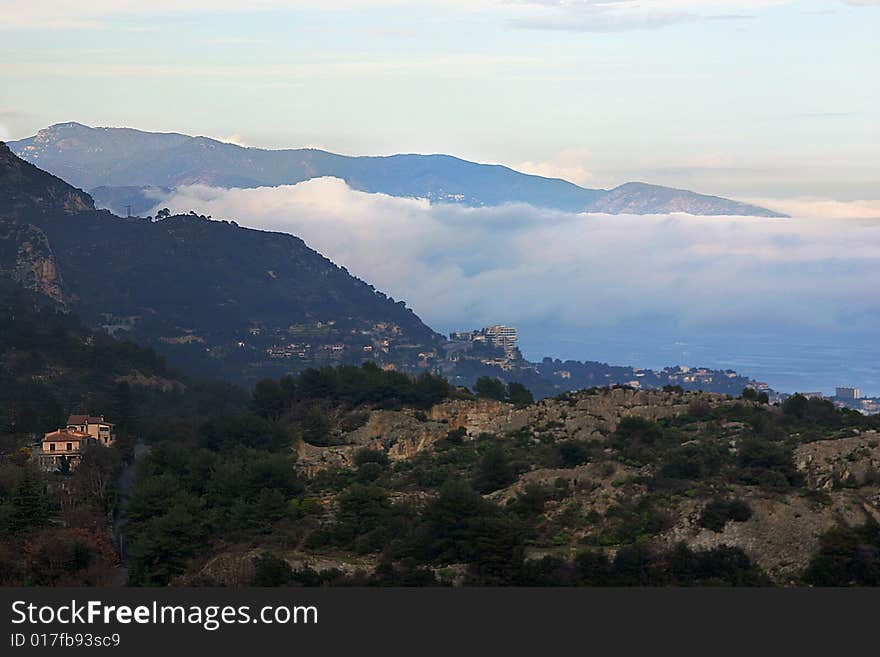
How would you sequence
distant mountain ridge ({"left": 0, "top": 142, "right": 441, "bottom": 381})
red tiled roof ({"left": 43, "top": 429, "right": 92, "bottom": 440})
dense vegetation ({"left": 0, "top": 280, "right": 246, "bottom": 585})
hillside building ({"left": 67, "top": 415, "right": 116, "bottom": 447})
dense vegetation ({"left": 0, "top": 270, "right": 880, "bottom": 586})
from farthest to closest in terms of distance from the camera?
distant mountain ridge ({"left": 0, "top": 142, "right": 441, "bottom": 381}) → hillside building ({"left": 67, "top": 415, "right": 116, "bottom": 447}) → red tiled roof ({"left": 43, "top": 429, "right": 92, "bottom": 440}) → dense vegetation ({"left": 0, "top": 280, "right": 246, "bottom": 585}) → dense vegetation ({"left": 0, "top": 270, "right": 880, "bottom": 586})

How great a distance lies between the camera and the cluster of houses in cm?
5541

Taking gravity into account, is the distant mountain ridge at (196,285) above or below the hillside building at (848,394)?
above

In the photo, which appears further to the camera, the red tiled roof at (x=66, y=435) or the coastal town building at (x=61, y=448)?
the red tiled roof at (x=66, y=435)

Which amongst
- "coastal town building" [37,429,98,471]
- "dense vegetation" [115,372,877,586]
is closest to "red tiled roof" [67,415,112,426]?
"coastal town building" [37,429,98,471]

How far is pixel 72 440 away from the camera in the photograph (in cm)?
5775

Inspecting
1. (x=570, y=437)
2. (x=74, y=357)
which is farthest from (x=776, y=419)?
(x=74, y=357)

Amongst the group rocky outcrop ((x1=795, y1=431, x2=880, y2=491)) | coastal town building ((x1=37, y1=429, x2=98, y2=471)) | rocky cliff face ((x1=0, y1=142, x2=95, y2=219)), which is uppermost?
rocky cliff face ((x1=0, y1=142, x2=95, y2=219))

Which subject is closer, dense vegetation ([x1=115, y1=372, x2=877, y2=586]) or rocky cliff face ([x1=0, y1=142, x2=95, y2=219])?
dense vegetation ([x1=115, y1=372, x2=877, y2=586])

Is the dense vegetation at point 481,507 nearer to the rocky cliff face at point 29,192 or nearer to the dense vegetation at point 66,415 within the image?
the dense vegetation at point 66,415

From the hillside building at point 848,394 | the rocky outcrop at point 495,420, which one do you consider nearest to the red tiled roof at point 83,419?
the rocky outcrop at point 495,420

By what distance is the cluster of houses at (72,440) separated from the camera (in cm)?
5541

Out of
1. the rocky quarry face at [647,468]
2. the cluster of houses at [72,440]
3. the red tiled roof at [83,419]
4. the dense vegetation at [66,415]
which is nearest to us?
the rocky quarry face at [647,468]

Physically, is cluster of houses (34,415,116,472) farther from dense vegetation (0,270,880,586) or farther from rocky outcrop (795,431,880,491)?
rocky outcrop (795,431,880,491)

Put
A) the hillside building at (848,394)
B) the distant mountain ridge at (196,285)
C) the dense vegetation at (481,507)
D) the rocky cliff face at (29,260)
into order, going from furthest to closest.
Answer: the hillside building at (848,394) → the distant mountain ridge at (196,285) → the rocky cliff face at (29,260) → the dense vegetation at (481,507)
